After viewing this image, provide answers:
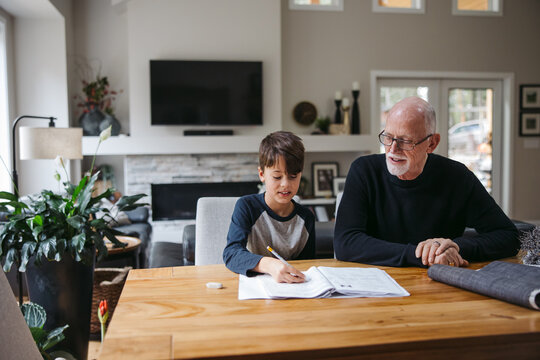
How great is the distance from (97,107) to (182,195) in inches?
55.3

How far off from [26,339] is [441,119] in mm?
5901

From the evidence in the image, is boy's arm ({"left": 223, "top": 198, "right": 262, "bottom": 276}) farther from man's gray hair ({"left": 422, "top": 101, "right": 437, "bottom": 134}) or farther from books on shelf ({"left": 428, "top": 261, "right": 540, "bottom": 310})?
man's gray hair ({"left": 422, "top": 101, "right": 437, "bottom": 134})

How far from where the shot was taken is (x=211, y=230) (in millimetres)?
1723

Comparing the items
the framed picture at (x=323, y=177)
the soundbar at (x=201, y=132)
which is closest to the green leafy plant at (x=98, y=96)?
the soundbar at (x=201, y=132)

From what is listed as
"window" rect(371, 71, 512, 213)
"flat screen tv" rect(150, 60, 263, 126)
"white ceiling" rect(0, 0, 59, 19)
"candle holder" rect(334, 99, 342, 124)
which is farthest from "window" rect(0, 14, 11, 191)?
"window" rect(371, 71, 512, 213)

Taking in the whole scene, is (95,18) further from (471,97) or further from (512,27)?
(512,27)

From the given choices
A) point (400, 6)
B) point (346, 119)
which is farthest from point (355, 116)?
point (400, 6)

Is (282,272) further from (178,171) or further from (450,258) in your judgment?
(178,171)

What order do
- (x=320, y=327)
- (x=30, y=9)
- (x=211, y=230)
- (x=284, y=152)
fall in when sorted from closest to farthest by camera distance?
(x=320, y=327)
(x=284, y=152)
(x=211, y=230)
(x=30, y=9)

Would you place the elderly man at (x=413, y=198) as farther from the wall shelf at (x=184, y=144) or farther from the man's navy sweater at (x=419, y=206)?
the wall shelf at (x=184, y=144)

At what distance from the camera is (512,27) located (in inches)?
239

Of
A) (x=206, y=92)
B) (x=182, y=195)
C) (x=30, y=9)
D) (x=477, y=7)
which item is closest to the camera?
(x=30, y=9)

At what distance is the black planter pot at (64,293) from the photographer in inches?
75.7

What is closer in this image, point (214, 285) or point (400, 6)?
point (214, 285)
